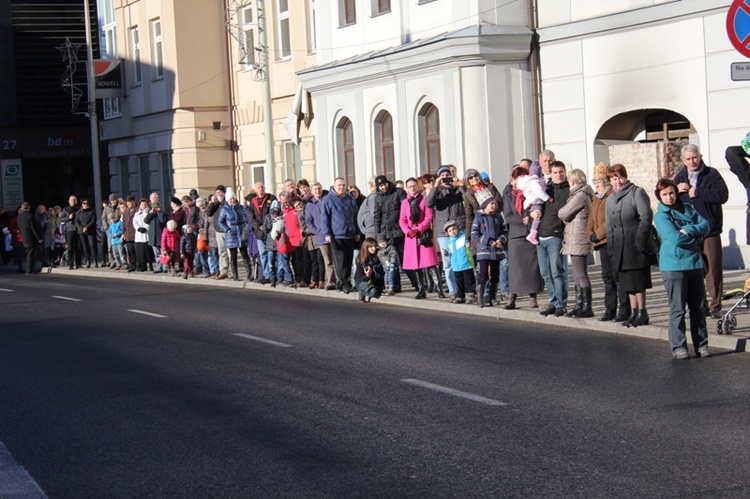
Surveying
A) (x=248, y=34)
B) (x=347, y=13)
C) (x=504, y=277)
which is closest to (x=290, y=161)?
(x=248, y=34)

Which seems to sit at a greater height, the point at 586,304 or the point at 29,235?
the point at 29,235

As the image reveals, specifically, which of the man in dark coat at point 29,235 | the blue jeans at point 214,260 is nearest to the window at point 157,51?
the man in dark coat at point 29,235

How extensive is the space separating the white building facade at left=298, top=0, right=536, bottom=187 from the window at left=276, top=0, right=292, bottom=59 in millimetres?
3210

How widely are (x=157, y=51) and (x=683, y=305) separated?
31785 millimetres

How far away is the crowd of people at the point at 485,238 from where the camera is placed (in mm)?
13719

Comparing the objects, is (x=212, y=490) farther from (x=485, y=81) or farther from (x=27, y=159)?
(x=27, y=159)

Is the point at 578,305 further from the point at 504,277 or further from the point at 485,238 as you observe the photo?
the point at 504,277

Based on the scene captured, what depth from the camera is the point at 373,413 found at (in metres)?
9.50

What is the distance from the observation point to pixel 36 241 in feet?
114

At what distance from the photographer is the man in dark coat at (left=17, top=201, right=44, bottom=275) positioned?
112 feet

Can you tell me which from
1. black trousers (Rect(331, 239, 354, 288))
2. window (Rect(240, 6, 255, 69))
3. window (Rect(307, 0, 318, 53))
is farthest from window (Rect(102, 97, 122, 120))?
black trousers (Rect(331, 239, 354, 288))

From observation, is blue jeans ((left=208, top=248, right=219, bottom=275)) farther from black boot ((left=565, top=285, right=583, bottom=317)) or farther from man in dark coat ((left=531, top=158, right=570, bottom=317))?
black boot ((left=565, top=285, right=583, bottom=317))

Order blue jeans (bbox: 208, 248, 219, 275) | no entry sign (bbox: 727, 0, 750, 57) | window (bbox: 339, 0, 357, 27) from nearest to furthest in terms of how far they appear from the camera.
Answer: no entry sign (bbox: 727, 0, 750, 57)
blue jeans (bbox: 208, 248, 219, 275)
window (bbox: 339, 0, 357, 27)

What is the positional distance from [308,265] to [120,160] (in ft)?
81.2
